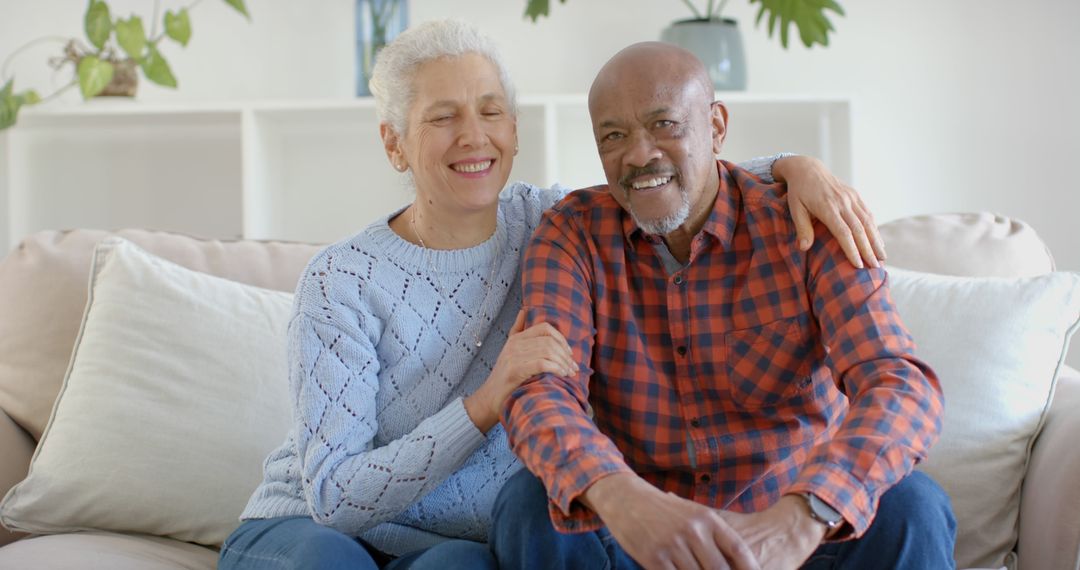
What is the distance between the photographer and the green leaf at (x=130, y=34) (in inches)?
104

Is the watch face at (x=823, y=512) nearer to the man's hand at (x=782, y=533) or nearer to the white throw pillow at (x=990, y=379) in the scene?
the man's hand at (x=782, y=533)

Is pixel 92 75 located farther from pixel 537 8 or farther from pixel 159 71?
pixel 537 8

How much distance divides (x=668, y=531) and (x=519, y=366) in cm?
32

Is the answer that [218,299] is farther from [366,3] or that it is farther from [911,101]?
[911,101]

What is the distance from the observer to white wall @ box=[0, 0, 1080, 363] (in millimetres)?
2861

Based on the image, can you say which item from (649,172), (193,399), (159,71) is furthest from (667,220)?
(159,71)

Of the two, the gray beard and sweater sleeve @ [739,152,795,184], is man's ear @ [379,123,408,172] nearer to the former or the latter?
the gray beard

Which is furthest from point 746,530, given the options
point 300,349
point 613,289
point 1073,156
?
point 1073,156

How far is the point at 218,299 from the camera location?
1.86 meters

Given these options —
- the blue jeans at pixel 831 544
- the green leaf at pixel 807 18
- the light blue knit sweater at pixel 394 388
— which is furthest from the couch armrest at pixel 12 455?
the green leaf at pixel 807 18

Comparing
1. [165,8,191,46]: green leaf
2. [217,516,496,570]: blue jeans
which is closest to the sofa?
→ [217,516,496,570]: blue jeans

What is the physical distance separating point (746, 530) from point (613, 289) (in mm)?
465

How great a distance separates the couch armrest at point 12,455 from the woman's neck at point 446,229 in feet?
2.47

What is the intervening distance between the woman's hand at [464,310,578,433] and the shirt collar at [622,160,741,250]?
0.21 m
